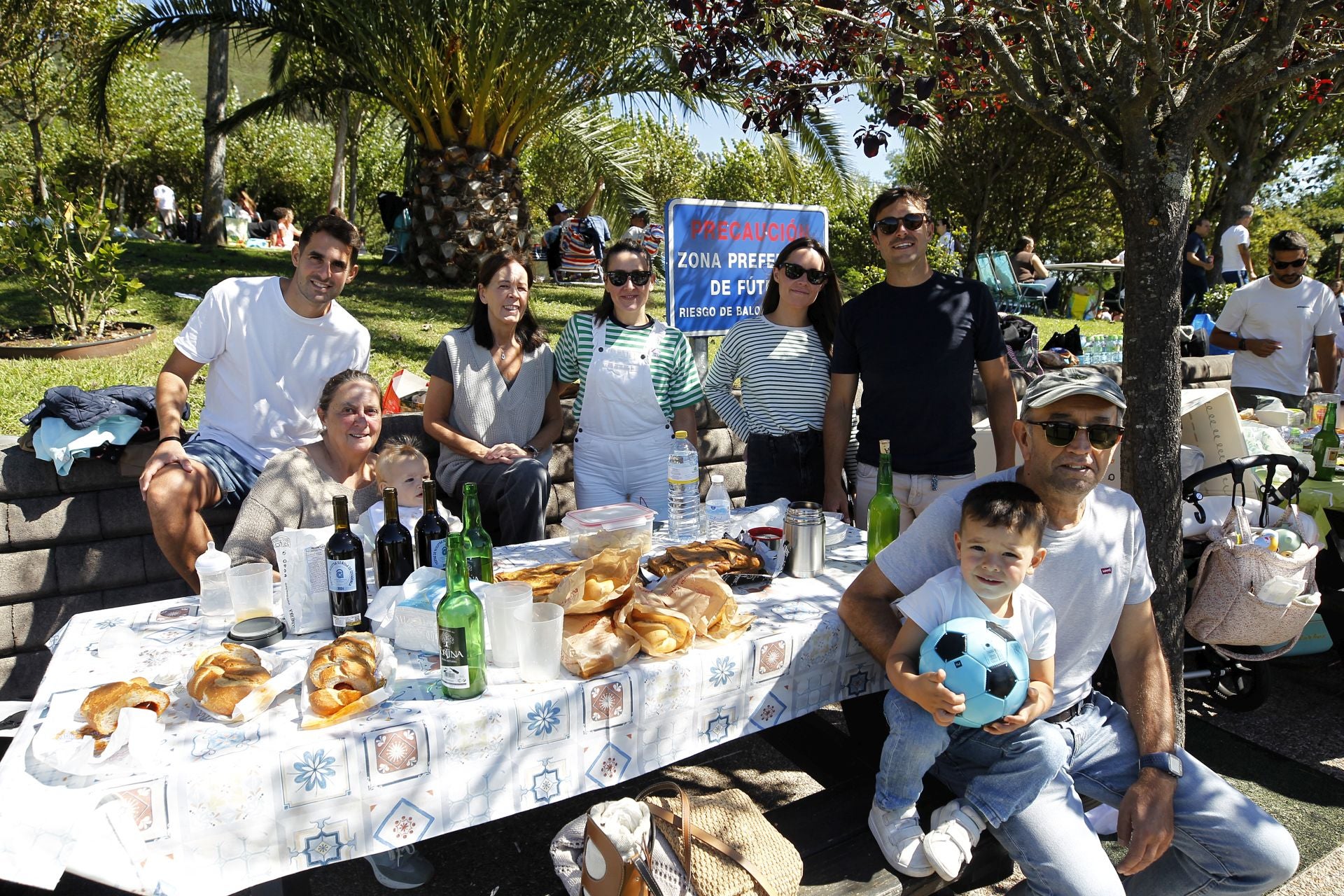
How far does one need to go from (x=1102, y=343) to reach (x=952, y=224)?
46.4ft

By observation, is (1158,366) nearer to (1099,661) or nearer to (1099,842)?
(1099,661)

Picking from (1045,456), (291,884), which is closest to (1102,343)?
(1045,456)

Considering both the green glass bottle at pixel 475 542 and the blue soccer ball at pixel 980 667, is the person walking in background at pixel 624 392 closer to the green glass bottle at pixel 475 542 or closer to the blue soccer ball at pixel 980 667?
the green glass bottle at pixel 475 542

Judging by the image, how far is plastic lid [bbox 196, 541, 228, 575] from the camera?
2.34m

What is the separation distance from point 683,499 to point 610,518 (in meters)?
0.32

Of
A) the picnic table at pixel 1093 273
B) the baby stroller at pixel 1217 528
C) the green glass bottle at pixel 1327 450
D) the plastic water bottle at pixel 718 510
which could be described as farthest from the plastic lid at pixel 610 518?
the picnic table at pixel 1093 273

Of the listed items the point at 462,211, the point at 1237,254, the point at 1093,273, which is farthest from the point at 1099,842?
the point at 1093,273

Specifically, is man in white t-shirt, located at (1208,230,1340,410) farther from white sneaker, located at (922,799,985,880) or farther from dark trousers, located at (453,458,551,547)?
white sneaker, located at (922,799,985,880)

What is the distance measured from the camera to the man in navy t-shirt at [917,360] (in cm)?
353

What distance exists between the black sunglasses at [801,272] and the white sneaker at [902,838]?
7.61ft

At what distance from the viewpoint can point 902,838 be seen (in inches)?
87.1

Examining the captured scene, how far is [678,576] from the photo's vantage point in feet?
8.09

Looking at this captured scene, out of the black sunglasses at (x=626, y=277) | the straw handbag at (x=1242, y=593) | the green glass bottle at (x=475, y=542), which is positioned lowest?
the straw handbag at (x=1242, y=593)

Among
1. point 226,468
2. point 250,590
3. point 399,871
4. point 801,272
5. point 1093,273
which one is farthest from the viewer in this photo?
point 1093,273
